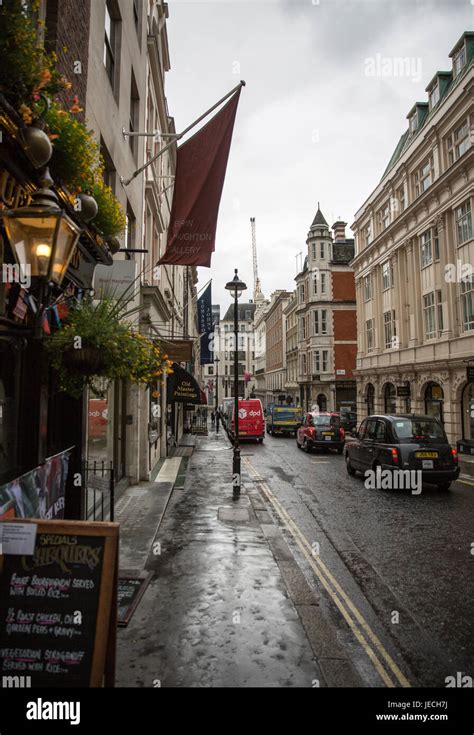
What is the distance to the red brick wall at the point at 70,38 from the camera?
5824 mm

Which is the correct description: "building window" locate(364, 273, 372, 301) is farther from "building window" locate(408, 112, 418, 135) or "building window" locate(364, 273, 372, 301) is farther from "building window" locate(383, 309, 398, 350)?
"building window" locate(408, 112, 418, 135)

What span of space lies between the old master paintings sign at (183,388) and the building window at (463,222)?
605 inches

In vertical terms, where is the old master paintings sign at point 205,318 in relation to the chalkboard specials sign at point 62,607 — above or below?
above

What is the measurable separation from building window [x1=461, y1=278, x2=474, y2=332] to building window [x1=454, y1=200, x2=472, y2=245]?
2.22 metres

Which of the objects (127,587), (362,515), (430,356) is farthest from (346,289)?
(127,587)

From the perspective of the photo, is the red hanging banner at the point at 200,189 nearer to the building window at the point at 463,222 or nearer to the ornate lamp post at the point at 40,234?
the ornate lamp post at the point at 40,234

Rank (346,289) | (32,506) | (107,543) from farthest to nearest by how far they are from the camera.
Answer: (346,289) < (32,506) < (107,543)

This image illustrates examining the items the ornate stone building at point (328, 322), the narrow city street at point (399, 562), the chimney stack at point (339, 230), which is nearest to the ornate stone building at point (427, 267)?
the narrow city street at point (399, 562)

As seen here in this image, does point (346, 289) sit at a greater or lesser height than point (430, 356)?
greater

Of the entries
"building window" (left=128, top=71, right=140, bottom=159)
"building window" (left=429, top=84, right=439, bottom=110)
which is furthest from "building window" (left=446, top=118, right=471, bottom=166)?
"building window" (left=128, top=71, right=140, bottom=159)

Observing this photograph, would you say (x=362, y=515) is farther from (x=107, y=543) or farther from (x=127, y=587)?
(x=107, y=543)

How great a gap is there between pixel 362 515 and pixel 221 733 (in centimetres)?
674

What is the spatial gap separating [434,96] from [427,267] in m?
10.6

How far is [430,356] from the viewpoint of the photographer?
2509cm
